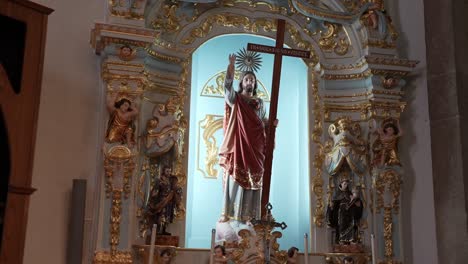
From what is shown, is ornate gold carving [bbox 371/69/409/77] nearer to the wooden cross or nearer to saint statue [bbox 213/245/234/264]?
the wooden cross

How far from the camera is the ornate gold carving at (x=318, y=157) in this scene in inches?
287

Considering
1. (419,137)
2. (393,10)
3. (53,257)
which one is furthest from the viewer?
(393,10)

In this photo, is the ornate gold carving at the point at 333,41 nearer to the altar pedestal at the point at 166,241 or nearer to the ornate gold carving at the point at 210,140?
the ornate gold carving at the point at 210,140

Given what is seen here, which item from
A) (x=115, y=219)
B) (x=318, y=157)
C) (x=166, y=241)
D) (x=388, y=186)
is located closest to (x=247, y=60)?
(x=318, y=157)

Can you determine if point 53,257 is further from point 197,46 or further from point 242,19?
point 242,19

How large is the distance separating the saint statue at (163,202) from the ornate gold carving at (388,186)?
200 cm

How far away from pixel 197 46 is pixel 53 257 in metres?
2.56

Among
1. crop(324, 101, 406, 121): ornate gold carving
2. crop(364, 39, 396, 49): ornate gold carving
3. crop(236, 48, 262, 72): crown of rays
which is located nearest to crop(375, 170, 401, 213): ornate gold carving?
crop(324, 101, 406, 121): ornate gold carving

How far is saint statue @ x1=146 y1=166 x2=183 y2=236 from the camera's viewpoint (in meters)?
6.54

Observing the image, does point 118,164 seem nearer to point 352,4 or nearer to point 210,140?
point 210,140

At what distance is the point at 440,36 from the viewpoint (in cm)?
773

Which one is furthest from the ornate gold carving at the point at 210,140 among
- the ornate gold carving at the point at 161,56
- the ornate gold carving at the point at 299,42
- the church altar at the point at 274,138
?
the ornate gold carving at the point at 299,42

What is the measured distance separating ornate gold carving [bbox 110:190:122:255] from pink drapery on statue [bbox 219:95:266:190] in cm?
112

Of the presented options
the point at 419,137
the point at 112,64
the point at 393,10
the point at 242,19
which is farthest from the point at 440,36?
the point at 112,64
